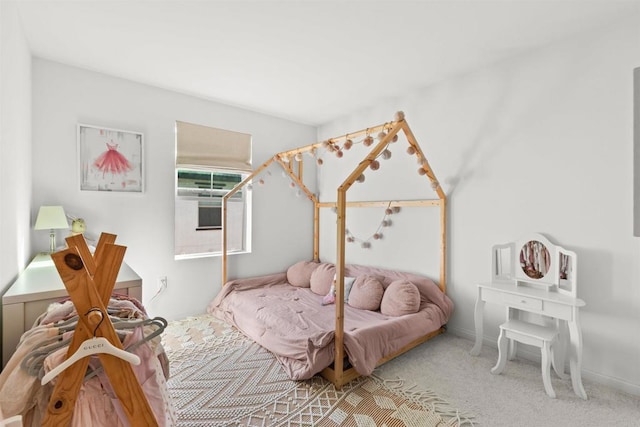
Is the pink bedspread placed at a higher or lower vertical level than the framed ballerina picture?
lower

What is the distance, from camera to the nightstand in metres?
1.27

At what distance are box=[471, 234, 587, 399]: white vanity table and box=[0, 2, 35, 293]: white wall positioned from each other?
3187mm

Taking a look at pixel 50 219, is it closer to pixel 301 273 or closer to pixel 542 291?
pixel 301 273

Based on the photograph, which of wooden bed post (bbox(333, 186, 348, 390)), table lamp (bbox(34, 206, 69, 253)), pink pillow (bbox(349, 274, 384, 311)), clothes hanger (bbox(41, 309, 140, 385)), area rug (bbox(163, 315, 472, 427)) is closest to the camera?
clothes hanger (bbox(41, 309, 140, 385))

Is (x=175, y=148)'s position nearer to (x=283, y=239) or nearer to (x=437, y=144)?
(x=283, y=239)

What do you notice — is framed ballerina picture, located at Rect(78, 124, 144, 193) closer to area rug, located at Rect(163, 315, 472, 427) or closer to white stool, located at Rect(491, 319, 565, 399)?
area rug, located at Rect(163, 315, 472, 427)

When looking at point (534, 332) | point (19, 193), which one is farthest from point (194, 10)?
point (534, 332)

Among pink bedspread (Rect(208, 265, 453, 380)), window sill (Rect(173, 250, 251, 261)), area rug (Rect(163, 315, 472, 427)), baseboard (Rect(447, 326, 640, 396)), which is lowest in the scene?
area rug (Rect(163, 315, 472, 427))

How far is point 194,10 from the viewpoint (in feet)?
6.51

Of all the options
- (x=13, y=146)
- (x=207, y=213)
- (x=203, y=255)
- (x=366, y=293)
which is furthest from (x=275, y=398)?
(x=207, y=213)

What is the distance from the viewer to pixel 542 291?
A: 2297mm

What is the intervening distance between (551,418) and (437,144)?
7.87 ft

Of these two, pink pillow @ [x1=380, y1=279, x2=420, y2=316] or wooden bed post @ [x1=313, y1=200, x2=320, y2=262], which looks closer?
pink pillow @ [x1=380, y1=279, x2=420, y2=316]

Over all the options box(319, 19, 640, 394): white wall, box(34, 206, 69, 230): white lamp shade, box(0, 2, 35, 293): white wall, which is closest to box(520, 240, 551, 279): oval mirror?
box(319, 19, 640, 394): white wall
